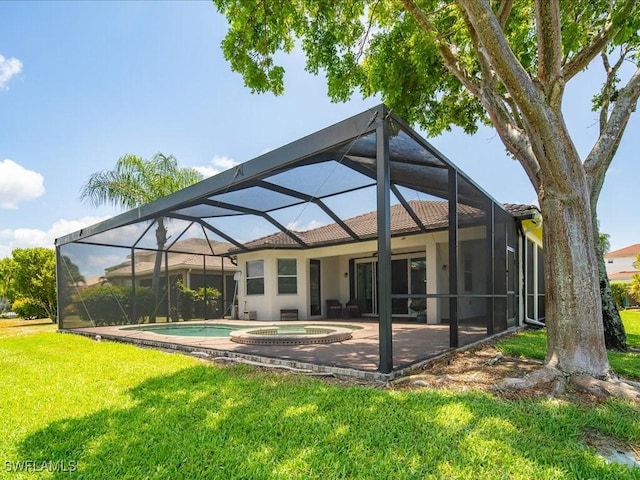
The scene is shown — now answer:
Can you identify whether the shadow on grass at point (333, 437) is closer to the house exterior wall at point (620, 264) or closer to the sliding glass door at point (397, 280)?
the sliding glass door at point (397, 280)

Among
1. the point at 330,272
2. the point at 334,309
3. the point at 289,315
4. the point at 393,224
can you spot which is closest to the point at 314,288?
the point at 330,272

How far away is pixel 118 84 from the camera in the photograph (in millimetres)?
11234

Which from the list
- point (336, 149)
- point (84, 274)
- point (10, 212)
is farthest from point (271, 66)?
point (10, 212)

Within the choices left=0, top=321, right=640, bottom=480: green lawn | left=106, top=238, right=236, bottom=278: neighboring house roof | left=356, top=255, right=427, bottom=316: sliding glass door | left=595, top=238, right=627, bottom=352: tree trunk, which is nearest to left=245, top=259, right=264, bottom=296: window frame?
left=106, top=238, right=236, bottom=278: neighboring house roof

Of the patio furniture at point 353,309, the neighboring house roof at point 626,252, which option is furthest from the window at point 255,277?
the neighboring house roof at point 626,252

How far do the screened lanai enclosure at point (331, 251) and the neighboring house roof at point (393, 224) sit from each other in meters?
0.06

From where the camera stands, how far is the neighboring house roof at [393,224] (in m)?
8.62

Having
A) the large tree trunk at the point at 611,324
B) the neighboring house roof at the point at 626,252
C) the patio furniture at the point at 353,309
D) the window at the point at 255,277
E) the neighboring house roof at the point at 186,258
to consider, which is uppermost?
the neighboring house roof at the point at 626,252

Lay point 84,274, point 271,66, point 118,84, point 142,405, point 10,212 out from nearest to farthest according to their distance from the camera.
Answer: point 142,405 < point 271,66 < point 118,84 < point 84,274 < point 10,212

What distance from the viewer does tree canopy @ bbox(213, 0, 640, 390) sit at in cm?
467

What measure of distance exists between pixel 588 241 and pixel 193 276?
14.6 m

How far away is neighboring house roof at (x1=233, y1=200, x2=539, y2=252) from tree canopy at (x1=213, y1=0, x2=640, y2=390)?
83.7 inches

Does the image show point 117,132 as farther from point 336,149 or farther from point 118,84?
point 336,149

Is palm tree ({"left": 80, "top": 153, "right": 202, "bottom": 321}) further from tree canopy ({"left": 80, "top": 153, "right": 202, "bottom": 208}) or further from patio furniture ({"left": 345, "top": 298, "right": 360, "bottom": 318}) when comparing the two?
patio furniture ({"left": 345, "top": 298, "right": 360, "bottom": 318})
